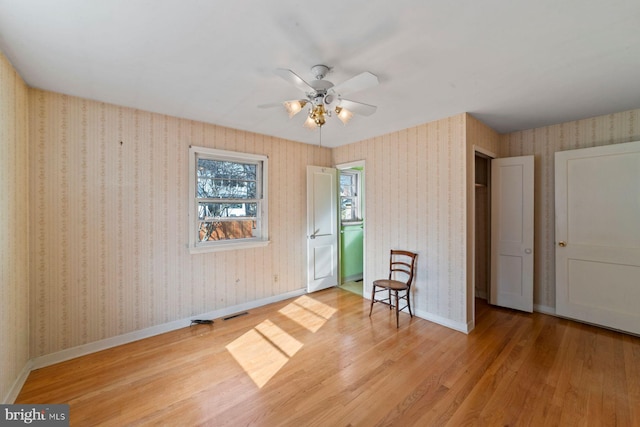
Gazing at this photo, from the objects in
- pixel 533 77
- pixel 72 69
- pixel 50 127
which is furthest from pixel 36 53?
pixel 533 77

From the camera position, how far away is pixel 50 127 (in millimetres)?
2352

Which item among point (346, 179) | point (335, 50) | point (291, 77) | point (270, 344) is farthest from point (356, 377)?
point (346, 179)

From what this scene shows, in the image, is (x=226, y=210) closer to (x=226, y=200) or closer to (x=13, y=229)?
(x=226, y=200)

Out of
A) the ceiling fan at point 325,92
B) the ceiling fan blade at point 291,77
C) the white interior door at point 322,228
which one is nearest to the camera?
the ceiling fan blade at point 291,77

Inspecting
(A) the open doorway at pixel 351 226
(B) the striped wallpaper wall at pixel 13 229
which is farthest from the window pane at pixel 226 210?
(A) the open doorway at pixel 351 226

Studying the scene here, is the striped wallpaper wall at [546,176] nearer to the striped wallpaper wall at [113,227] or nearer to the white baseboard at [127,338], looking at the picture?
the white baseboard at [127,338]

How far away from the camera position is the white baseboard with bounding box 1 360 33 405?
180 cm

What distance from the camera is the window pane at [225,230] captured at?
3340mm

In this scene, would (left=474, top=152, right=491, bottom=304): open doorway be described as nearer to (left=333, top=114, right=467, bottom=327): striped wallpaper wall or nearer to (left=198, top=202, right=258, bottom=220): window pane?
(left=333, top=114, right=467, bottom=327): striped wallpaper wall

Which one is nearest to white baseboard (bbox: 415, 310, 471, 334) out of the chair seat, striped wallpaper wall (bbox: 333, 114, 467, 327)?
striped wallpaper wall (bbox: 333, 114, 467, 327)

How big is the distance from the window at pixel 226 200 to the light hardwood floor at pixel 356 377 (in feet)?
3.62

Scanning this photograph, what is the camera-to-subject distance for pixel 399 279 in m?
3.58

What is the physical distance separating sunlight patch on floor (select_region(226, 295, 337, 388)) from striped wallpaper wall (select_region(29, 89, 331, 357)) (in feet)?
2.45

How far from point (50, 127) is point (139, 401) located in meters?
2.53
